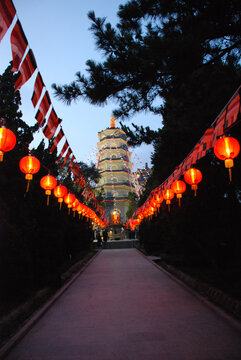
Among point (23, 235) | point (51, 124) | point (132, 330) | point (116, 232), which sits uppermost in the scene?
point (51, 124)

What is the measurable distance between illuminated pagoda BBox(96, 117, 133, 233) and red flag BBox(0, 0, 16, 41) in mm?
41032

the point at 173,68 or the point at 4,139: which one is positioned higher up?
the point at 173,68

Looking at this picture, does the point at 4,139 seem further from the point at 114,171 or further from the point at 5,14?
the point at 114,171

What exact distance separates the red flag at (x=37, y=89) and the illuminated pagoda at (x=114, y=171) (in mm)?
39404

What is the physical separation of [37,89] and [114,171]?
40.7 metres

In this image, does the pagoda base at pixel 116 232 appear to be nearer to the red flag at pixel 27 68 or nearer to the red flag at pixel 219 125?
the red flag at pixel 219 125

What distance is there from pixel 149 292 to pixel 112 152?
4069 cm

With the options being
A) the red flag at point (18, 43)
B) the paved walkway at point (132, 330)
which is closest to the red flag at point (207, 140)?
the paved walkway at point (132, 330)

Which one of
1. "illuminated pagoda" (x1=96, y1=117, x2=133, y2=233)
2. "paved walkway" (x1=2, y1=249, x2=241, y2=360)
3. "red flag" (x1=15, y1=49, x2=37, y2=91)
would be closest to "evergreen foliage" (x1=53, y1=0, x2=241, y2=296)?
"red flag" (x1=15, y1=49, x2=37, y2=91)

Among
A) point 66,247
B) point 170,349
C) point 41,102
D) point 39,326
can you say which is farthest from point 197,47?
point 66,247

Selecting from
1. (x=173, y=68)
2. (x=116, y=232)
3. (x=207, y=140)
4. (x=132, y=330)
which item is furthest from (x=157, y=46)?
(x=116, y=232)

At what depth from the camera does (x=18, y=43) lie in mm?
3660

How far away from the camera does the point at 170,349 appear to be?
3.44m

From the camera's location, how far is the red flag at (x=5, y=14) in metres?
3.13
